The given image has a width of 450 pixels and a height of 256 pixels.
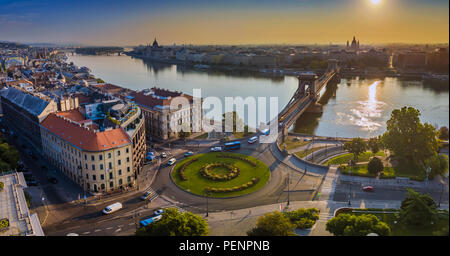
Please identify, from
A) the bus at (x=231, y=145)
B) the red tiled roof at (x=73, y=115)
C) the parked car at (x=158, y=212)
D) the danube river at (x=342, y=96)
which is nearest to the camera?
the parked car at (x=158, y=212)

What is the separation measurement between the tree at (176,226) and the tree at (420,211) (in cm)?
582

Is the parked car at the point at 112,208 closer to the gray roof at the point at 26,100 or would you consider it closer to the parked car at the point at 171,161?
the parked car at the point at 171,161

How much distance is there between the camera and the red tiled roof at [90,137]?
14211 mm

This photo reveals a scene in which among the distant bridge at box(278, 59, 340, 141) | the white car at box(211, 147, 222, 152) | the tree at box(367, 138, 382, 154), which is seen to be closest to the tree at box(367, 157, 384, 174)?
the tree at box(367, 138, 382, 154)

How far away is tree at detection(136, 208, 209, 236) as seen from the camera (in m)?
9.01

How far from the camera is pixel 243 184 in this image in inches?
591

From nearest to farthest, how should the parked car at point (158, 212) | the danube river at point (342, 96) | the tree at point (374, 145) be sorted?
the parked car at point (158, 212) → the tree at point (374, 145) → the danube river at point (342, 96)

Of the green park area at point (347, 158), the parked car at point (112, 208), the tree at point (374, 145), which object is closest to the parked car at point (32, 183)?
the parked car at point (112, 208)

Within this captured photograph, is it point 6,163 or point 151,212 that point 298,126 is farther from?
point 6,163

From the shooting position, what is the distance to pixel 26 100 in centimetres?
2127

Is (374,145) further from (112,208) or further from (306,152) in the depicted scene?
(112,208)

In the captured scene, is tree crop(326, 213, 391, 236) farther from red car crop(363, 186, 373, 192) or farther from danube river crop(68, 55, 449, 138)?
danube river crop(68, 55, 449, 138)

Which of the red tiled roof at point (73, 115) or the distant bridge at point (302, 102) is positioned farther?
the distant bridge at point (302, 102)
